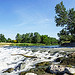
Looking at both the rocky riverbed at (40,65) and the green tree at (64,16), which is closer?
the rocky riverbed at (40,65)

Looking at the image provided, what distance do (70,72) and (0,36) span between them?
87.7 meters

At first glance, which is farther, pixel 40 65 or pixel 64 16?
pixel 64 16

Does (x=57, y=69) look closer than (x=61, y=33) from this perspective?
Yes

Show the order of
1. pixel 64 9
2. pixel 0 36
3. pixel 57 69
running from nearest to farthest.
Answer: pixel 57 69 < pixel 64 9 < pixel 0 36

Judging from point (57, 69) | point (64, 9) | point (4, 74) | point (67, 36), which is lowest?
point (4, 74)

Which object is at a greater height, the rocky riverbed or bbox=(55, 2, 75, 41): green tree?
bbox=(55, 2, 75, 41): green tree

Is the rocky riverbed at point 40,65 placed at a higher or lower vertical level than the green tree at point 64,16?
lower

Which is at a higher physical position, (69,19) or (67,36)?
(69,19)

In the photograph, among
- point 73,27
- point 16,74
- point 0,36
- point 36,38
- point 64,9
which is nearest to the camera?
point 16,74

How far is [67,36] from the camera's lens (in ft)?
83.6

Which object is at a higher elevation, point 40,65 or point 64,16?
point 64,16

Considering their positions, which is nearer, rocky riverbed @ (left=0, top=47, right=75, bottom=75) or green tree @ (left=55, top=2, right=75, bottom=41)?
rocky riverbed @ (left=0, top=47, right=75, bottom=75)

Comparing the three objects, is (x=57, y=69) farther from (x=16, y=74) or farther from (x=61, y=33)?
(x=61, y=33)

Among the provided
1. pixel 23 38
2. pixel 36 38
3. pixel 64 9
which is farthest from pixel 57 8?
pixel 23 38
